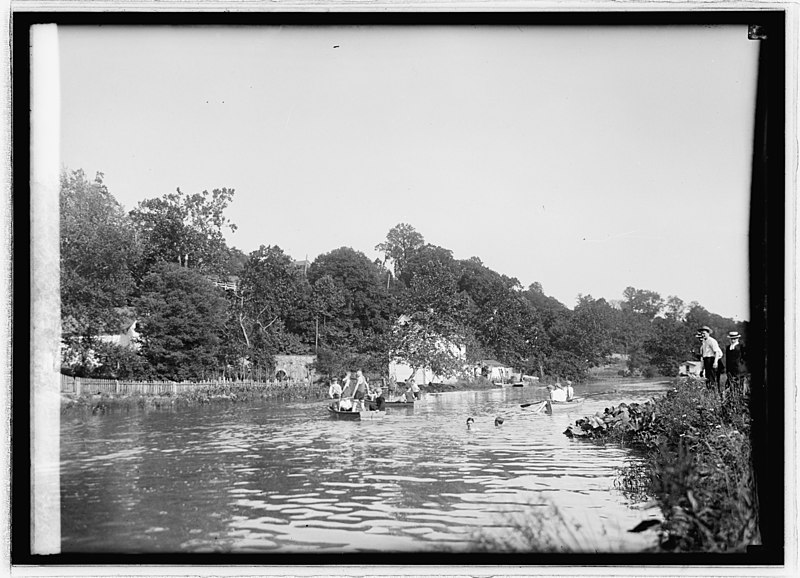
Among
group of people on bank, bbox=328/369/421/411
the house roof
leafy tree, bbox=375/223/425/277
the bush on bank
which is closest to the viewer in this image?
the bush on bank

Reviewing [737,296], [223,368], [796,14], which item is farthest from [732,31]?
[223,368]

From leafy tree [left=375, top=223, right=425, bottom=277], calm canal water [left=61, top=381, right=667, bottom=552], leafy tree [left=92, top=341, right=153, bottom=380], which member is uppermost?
leafy tree [left=375, top=223, right=425, bottom=277]

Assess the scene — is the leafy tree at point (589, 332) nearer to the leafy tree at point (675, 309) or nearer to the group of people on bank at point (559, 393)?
the group of people on bank at point (559, 393)

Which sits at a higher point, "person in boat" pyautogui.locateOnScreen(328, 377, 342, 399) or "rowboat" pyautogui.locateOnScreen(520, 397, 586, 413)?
"person in boat" pyautogui.locateOnScreen(328, 377, 342, 399)

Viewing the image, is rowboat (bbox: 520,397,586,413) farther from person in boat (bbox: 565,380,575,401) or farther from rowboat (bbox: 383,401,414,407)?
rowboat (bbox: 383,401,414,407)

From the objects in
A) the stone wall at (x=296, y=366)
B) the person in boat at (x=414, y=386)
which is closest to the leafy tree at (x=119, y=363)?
the stone wall at (x=296, y=366)

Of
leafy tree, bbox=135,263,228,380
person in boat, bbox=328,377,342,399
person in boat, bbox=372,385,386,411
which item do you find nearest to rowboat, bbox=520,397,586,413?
person in boat, bbox=372,385,386,411

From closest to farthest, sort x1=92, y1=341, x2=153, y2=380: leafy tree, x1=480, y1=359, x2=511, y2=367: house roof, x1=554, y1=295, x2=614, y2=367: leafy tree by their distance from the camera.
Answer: x1=92, y1=341, x2=153, y2=380: leafy tree → x1=554, y1=295, x2=614, y2=367: leafy tree → x1=480, y1=359, x2=511, y2=367: house roof
